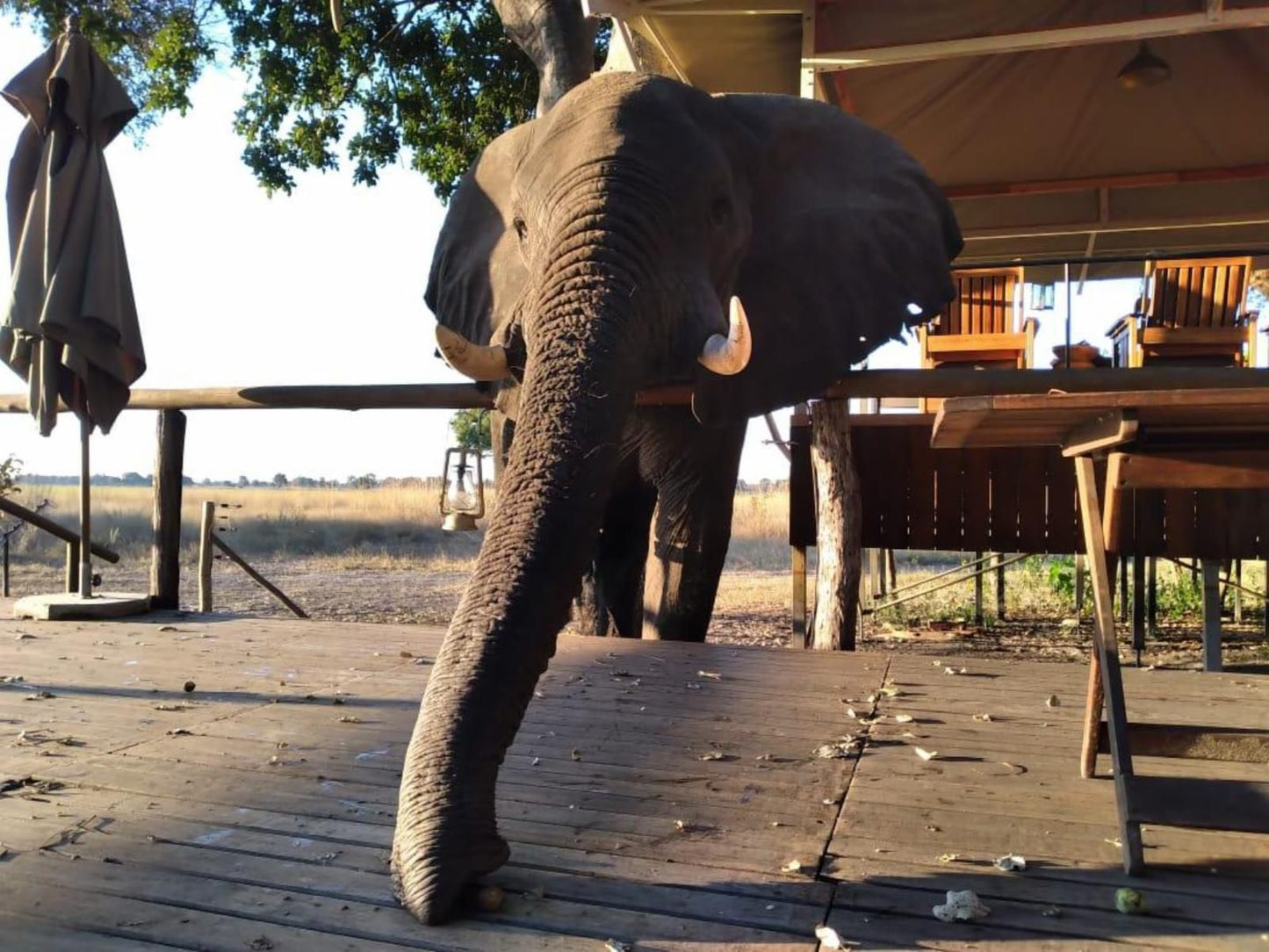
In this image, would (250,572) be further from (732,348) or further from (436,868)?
(436,868)

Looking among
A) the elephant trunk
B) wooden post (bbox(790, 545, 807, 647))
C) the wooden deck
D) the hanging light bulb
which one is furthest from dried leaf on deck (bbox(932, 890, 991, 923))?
the hanging light bulb

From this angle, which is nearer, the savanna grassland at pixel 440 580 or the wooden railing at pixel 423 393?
the wooden railing at pixel 423 393

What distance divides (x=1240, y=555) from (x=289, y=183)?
33.2 ft

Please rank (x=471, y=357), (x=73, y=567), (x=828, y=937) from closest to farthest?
(x=828, y=937)
(x=471, y=357)
(x=73, y=567)

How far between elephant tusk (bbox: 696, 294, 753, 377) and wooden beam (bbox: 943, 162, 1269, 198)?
603cm

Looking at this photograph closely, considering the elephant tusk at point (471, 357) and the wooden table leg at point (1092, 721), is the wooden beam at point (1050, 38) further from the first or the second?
the wooden table leg at point (1092, 721)

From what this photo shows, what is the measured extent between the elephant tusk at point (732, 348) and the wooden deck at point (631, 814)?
3.47ft

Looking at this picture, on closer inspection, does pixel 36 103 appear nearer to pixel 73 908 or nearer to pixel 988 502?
pixel 73 908

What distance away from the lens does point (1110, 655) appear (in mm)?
2396

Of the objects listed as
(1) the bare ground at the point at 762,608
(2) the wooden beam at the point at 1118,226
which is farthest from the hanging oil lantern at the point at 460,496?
(2) the wooden beam at the point at 1118,226

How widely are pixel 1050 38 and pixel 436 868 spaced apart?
5035 millimetres

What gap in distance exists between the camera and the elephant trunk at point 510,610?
6.26 feet

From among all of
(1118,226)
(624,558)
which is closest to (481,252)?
(624,558)

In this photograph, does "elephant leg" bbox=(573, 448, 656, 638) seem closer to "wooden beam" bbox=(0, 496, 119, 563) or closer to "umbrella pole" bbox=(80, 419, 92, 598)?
"umbrella pole" bbox=(80, 419, 92, 598)
